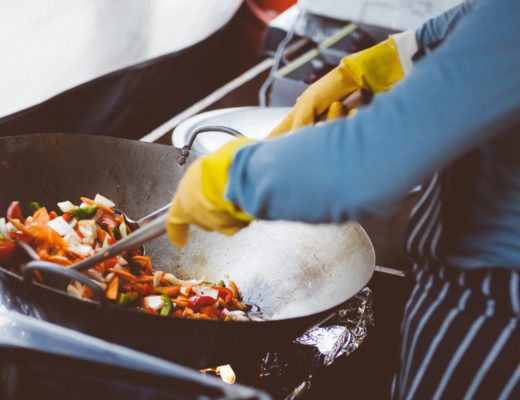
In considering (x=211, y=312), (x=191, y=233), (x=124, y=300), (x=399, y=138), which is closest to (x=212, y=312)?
(x=211, y=312)

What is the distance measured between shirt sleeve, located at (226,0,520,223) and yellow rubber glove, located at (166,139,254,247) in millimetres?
90

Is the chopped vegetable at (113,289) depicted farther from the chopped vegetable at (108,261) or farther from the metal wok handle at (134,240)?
the metal wok handle at (134,240)

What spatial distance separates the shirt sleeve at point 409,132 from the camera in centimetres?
76

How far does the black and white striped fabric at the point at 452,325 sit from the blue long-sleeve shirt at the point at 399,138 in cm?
35

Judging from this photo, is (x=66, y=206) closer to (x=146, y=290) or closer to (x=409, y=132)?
(x=146, y=290)

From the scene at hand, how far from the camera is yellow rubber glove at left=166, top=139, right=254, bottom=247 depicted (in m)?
0.90

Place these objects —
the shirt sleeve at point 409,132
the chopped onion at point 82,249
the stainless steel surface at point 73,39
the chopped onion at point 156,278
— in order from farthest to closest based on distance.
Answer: the stainless steel surface at point 73,39, the chopped onion at point 156,278, the chopped onion at point 82,249, the shirt sleeve at point 409,132

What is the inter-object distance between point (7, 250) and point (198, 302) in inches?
18.7

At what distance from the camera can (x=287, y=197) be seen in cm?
82

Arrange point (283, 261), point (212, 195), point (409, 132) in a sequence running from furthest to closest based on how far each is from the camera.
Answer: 1. point (283, 261)
2. point (212, 195)
3. point (409, 132)

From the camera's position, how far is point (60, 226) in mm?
1430

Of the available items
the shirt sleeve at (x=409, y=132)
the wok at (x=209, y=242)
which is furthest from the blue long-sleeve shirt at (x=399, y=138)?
the wok at (x=209, y=242)

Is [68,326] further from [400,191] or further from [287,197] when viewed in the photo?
[400,191]

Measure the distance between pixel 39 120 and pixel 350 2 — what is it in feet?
5.40
